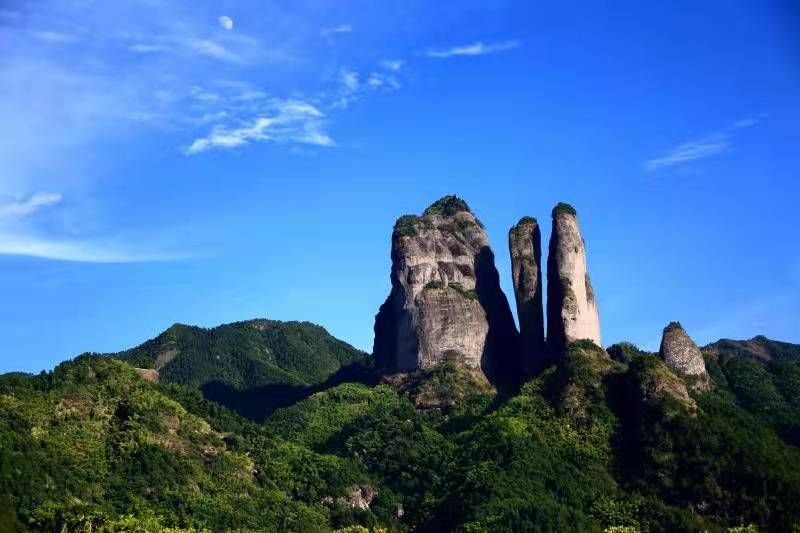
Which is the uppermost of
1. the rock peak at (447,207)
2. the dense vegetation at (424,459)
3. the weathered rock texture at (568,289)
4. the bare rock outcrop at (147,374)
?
the rock peak at (447,207)

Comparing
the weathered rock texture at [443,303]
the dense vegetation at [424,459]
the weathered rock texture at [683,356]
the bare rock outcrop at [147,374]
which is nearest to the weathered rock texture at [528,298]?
the weathered rock texture at [443,303]

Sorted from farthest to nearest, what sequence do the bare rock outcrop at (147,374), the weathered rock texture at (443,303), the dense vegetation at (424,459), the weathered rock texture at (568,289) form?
1. the weathered rock texture at (443,303)
2. the weathered rock texture at (568,289)
3. the bare rock outcrop at (147,374)
4. the dense vegetation at (424,459)

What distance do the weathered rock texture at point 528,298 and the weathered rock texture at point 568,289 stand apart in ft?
12.2

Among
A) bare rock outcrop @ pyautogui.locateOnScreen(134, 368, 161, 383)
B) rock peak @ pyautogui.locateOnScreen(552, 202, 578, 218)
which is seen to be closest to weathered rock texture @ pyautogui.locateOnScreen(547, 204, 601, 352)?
rock peak @ pyautogui.locateOnScreen(552, 202, 578, 218)

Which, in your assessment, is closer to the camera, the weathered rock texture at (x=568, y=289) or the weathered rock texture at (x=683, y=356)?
the weathered rock texture at (x=683, y=356)

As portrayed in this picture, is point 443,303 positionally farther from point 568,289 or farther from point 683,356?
point 683,356

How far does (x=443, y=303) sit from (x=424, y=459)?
2665 cm

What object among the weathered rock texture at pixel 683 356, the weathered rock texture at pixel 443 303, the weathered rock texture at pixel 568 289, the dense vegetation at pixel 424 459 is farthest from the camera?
the weathered rock texture at pixel 443 303

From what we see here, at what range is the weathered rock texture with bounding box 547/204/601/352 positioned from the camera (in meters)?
135

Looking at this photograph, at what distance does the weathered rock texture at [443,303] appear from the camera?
14400 cm

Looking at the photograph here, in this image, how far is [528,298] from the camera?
143 m

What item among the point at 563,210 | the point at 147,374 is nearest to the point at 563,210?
the point at 563,210

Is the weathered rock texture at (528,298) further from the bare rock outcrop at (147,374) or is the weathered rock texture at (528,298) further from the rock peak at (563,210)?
the bare rock outcrop at (147,374)

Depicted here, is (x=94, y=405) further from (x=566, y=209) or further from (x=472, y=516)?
(x=566, y=209)
